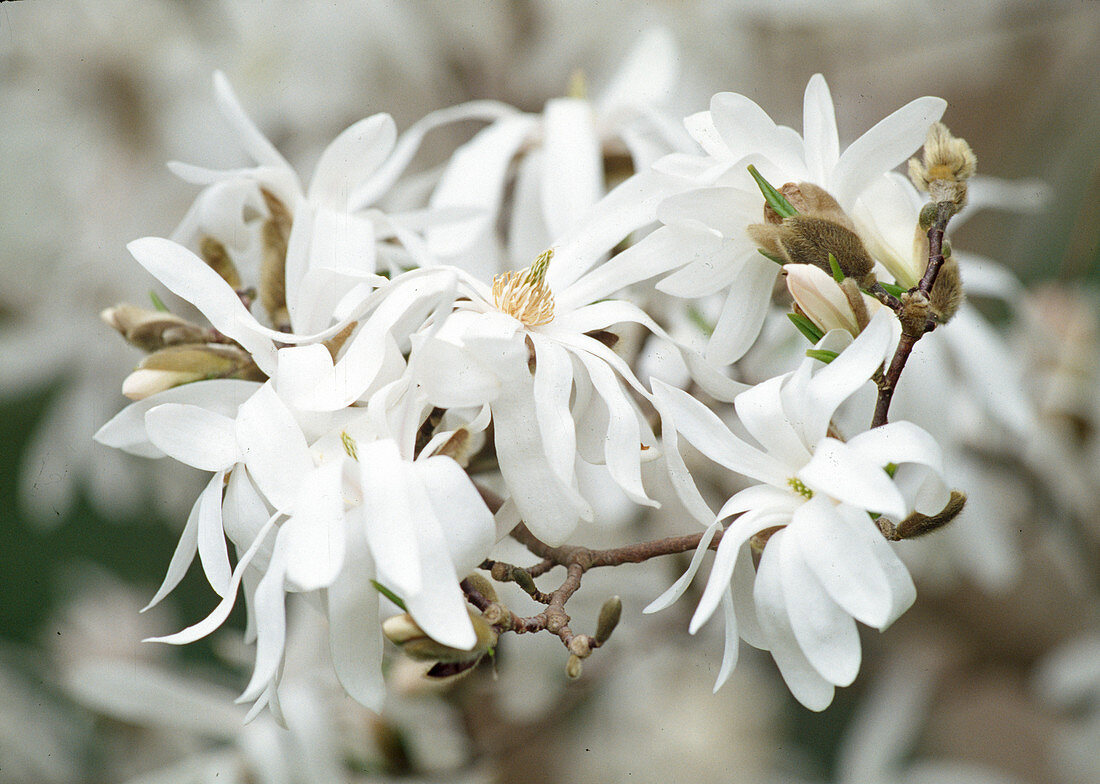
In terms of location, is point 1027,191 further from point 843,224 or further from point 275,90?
point 275,90

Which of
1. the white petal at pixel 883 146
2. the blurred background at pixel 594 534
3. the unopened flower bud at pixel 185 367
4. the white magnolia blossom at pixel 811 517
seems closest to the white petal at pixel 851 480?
the white magnolia blossom at pixel 811 517

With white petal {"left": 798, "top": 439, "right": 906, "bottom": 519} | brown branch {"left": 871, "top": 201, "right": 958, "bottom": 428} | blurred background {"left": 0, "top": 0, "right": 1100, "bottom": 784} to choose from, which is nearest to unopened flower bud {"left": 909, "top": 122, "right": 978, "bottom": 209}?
brown branch {"left": 871, "top": 201, "right": 958, "bottom": 428}

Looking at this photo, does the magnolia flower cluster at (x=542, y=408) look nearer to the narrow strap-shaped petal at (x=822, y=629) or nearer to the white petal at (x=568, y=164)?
the narrow strap-shaped petal at (x=822, y=629)

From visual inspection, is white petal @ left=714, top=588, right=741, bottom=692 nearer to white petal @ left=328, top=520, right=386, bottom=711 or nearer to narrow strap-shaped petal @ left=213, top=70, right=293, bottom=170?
white petal @ left=328, top=520, right=386, bottom=711

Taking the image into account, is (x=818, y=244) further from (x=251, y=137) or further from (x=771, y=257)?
(x=251, y=137)

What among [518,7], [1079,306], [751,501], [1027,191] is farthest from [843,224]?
[518,7]

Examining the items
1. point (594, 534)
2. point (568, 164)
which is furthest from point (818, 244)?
point (594, 534)
